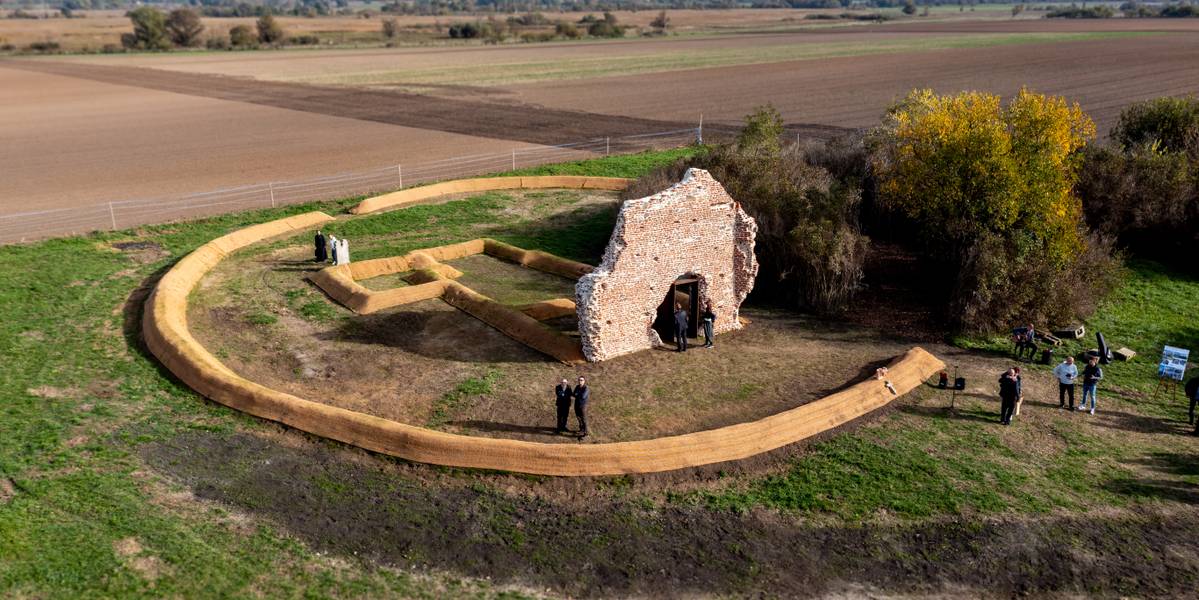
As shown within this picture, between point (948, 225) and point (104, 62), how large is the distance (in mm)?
103698

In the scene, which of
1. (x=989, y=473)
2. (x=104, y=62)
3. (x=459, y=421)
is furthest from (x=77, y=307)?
(x=104, y=62)

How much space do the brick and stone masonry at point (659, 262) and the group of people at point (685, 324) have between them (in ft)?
1.42

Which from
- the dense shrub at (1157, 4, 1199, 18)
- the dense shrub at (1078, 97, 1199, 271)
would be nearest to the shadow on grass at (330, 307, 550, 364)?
the dense shrub at (1078, 97, 1199, 271)

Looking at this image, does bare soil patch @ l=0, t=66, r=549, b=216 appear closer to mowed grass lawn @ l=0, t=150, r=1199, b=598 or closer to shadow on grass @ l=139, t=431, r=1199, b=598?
mowed grass lawn @ l=0, t=150, r=1199, b=598

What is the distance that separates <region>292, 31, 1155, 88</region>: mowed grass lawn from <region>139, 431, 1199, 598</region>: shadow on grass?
6746 cm

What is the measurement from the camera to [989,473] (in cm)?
1681

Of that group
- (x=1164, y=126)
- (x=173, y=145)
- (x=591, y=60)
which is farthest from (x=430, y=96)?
(x=1164, y=126)

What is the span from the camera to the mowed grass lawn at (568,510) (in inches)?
529

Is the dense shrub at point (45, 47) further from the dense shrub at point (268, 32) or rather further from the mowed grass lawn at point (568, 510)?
the mowed grass lawn at point (568, 510)

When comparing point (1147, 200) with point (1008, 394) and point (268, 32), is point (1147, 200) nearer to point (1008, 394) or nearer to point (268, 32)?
point (1008, 394)

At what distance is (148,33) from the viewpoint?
118875 mm

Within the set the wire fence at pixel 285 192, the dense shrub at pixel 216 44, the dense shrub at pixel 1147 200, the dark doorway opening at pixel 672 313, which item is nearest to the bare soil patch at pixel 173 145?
the wire fence at pixel 285 192

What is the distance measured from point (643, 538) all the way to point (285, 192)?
101ft

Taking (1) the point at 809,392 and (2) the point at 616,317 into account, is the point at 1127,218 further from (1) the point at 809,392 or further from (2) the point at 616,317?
(2) the point at 616,317
